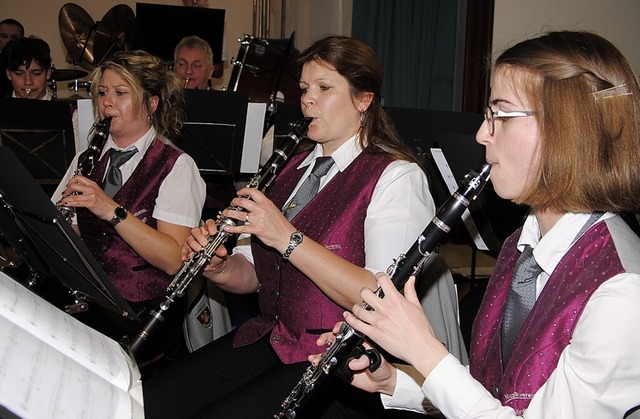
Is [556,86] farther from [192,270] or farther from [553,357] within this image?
[192,270]

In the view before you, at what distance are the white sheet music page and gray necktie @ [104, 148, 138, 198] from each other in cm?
142

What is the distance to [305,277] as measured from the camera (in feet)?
6.44

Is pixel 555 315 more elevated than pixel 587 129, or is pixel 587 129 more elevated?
pixel 587 129

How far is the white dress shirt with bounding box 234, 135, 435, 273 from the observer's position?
6.19ft

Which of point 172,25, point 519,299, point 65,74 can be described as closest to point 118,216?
point 519,299

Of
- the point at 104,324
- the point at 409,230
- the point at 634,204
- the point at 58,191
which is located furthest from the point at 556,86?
the point at 58,191

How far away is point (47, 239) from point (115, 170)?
68 cm

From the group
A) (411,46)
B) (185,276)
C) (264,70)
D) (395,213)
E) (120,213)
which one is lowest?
(185,276)

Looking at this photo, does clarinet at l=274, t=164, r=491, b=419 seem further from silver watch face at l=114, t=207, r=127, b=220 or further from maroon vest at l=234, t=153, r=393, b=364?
silver watch face at l=114, t=207, r=127, b=220

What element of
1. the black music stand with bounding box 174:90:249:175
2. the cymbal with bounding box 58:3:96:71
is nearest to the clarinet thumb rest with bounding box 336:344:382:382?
the black music stand with bounding box 174:90:249:175

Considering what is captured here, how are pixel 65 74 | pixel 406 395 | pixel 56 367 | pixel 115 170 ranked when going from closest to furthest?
1. pixel 56 367
2. pixel 406 395
3. pixel 115 170
4. pixel 65 74

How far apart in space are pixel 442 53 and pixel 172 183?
328cm

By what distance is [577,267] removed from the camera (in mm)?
1241

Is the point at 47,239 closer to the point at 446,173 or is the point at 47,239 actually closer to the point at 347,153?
the point at 347,153
